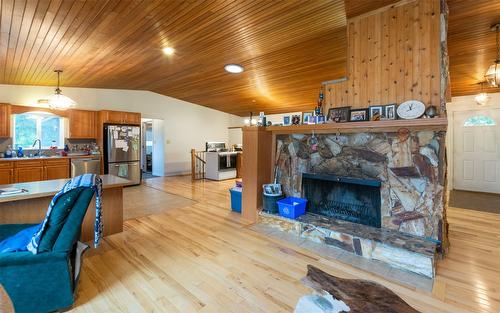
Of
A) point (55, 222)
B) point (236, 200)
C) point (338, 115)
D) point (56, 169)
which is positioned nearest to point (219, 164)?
point (236, 200)

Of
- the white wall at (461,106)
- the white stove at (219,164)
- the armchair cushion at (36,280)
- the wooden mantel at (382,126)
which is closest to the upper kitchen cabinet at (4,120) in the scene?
the white stove at (219,164)

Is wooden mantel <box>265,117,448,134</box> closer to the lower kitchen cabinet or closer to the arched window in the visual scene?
the arched window

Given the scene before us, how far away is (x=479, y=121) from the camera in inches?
231

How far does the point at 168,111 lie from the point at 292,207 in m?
6.28

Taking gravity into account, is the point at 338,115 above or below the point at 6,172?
above

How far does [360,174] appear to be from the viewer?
3.27 m

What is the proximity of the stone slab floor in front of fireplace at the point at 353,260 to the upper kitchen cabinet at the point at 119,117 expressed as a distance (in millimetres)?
5157

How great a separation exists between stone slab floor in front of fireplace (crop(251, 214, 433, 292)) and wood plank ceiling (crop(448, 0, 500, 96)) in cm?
304

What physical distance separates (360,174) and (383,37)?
5.62 feet

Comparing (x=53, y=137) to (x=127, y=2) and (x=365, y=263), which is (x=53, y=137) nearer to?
(x=127, y=2)

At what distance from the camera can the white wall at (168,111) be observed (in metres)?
5.73

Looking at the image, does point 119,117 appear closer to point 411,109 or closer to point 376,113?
point 376,113

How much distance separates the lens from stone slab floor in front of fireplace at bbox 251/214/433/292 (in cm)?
231

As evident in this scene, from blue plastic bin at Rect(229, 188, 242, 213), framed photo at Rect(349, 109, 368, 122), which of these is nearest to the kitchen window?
blue plastic bin at Rect(229, 188, 242, 213)
